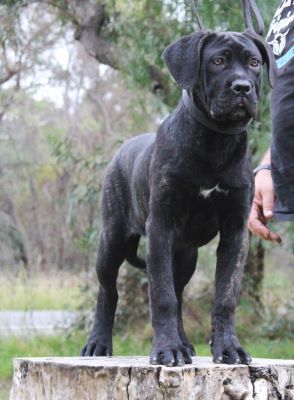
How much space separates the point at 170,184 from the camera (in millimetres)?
4113

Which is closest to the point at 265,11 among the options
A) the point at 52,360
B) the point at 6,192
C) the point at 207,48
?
the point at 207,48

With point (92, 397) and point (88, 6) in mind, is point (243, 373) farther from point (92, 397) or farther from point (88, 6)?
point (88, 6)

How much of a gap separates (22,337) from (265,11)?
16.2 feet

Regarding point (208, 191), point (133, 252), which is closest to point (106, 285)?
point (133, 252)

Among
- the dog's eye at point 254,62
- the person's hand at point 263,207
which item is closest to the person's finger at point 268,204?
the person's hand at point 263,207

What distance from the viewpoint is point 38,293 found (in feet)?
43.9

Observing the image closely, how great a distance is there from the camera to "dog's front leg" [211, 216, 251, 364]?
4051 mm

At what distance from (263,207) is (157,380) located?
955mm

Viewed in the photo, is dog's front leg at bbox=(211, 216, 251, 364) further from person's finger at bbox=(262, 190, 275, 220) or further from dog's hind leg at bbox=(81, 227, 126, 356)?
dog's hind leg at bbox=(81, 227, 126, 356)

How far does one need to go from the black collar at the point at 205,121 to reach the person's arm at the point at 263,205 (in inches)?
9.8

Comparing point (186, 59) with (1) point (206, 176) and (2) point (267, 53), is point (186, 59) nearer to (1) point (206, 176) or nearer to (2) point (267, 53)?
A: (2) point (267, 53)

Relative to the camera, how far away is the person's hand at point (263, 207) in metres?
4.01

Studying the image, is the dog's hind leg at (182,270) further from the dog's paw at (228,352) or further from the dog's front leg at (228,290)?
the dog's paw at (228,352)

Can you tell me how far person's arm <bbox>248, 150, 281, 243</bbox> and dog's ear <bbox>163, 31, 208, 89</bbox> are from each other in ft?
1.85
